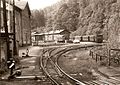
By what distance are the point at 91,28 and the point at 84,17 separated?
1536 cm

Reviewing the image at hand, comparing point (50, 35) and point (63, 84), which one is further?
point (50, 35)

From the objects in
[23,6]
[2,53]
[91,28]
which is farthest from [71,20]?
[2,53]

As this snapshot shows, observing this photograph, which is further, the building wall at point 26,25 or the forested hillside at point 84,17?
the forested hillside at point 84,17

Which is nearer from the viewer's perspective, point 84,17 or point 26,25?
point 26,25

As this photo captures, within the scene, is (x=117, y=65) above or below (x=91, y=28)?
below

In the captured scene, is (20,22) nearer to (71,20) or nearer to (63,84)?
(63,84)

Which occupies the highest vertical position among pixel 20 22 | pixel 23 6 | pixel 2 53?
pixel 23 6

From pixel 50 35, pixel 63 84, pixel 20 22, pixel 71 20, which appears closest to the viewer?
pixel 63 84

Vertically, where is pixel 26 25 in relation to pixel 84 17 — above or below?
below

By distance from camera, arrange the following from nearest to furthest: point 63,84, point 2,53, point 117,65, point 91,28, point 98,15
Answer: point 63,84 → point 117,65 → point 2,53 → point 98,15 → point 91,28

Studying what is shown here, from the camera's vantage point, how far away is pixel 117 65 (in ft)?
56.2

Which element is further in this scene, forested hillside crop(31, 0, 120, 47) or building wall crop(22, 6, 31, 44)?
forested hillside crop(31, 0, 120, 47)

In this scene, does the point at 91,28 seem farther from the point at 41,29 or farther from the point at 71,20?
the point at 41,29

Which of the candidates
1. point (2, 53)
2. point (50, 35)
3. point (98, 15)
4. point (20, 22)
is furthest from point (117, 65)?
point (50, 35)
